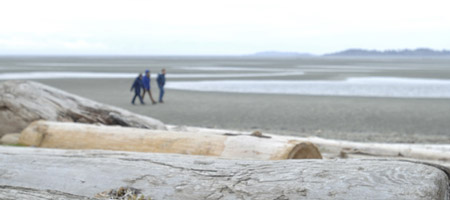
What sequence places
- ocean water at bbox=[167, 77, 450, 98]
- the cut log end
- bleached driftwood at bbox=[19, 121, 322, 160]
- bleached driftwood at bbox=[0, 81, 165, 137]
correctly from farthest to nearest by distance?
ocean water at bbox=[167, 77, 450, 98]
bleached driftwood at bbox=[0, 81, 165, 137]
bleached driftwood at bbox=[19, 121, 322, 160]
the cut log end

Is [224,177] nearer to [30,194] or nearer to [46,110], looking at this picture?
[30,194]

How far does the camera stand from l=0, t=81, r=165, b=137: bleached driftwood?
761 cm

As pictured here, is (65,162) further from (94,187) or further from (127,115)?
(127,115)

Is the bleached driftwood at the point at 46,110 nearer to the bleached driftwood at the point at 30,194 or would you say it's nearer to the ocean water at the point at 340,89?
the bleached driftwood at the point at 30,194

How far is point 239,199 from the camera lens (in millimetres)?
3066

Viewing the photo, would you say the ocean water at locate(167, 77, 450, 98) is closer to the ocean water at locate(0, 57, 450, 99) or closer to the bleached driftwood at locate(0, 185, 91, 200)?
the ocean water at locate(0, 57, 450, 99)

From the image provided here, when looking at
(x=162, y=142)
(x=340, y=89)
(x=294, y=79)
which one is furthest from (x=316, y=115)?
(x=294, y=79)

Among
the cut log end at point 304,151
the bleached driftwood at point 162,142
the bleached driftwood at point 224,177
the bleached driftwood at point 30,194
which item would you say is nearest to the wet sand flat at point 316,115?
the bleached driftwood at point 162,142

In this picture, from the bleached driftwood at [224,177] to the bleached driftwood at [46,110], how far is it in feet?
12.1

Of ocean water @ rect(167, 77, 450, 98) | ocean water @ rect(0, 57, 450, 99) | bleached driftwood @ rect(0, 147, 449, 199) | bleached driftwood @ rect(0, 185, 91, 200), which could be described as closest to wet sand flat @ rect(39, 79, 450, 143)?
ocean water @ rect(167, 77, 450, 98)

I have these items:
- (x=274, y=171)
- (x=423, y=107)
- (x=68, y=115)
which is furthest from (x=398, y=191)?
(x=423, y=107)

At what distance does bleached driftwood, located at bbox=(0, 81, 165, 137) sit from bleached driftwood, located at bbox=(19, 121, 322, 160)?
836 millimetres

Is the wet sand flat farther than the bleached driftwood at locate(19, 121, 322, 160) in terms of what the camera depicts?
Yes

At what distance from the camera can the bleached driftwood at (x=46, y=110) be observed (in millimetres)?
7609
